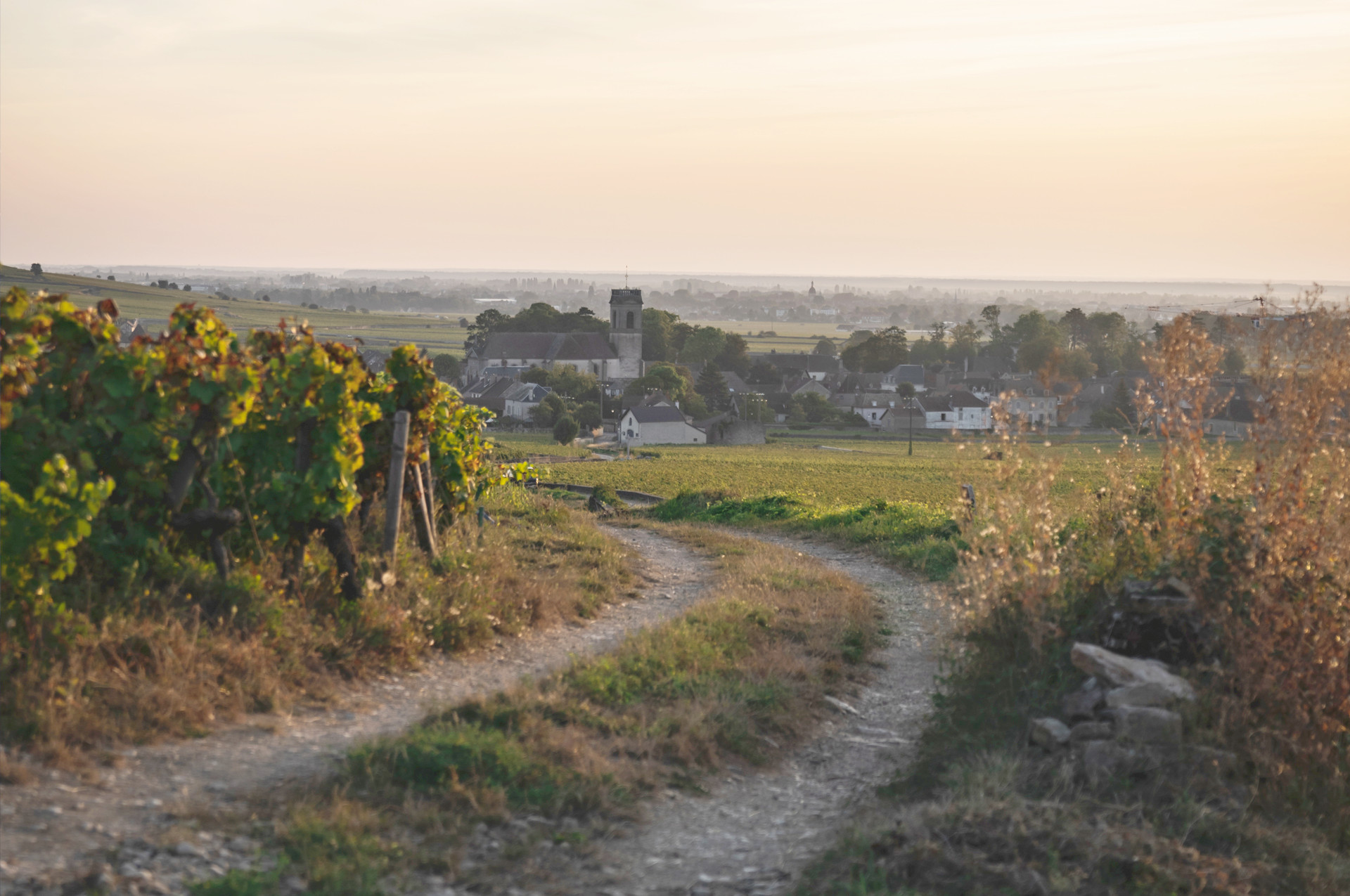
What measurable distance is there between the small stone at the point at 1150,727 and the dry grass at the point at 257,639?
5470mm

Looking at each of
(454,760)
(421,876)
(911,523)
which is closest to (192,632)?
(454,760)

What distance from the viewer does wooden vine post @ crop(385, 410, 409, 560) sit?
32.3 feet

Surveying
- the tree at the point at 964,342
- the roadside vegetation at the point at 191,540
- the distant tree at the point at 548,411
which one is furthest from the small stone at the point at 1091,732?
the tree at the point at 964,342

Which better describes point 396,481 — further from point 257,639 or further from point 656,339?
point 656,339

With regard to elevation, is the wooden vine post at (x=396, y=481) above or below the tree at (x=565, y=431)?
above

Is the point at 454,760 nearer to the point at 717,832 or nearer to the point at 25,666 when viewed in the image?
the point at 717,832

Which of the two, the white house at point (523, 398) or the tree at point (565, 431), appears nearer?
the tree at point (565, 431)

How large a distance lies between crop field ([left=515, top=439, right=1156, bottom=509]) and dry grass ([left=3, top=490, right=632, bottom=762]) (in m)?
7.46

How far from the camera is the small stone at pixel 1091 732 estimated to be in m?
6.92

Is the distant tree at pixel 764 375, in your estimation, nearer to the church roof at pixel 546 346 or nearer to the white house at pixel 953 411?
the church roof at pixel 546 346

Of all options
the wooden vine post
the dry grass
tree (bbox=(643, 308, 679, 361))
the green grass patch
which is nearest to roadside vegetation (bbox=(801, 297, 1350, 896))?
the dry grass

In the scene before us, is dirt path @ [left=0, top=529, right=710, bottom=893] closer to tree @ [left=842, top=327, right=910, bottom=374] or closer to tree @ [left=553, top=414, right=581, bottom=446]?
tree @ [left=553, top=414, right=581, bottom=446]

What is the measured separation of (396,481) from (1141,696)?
6454 millimetres

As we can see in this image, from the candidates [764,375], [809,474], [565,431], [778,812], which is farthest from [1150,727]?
[764,375]
